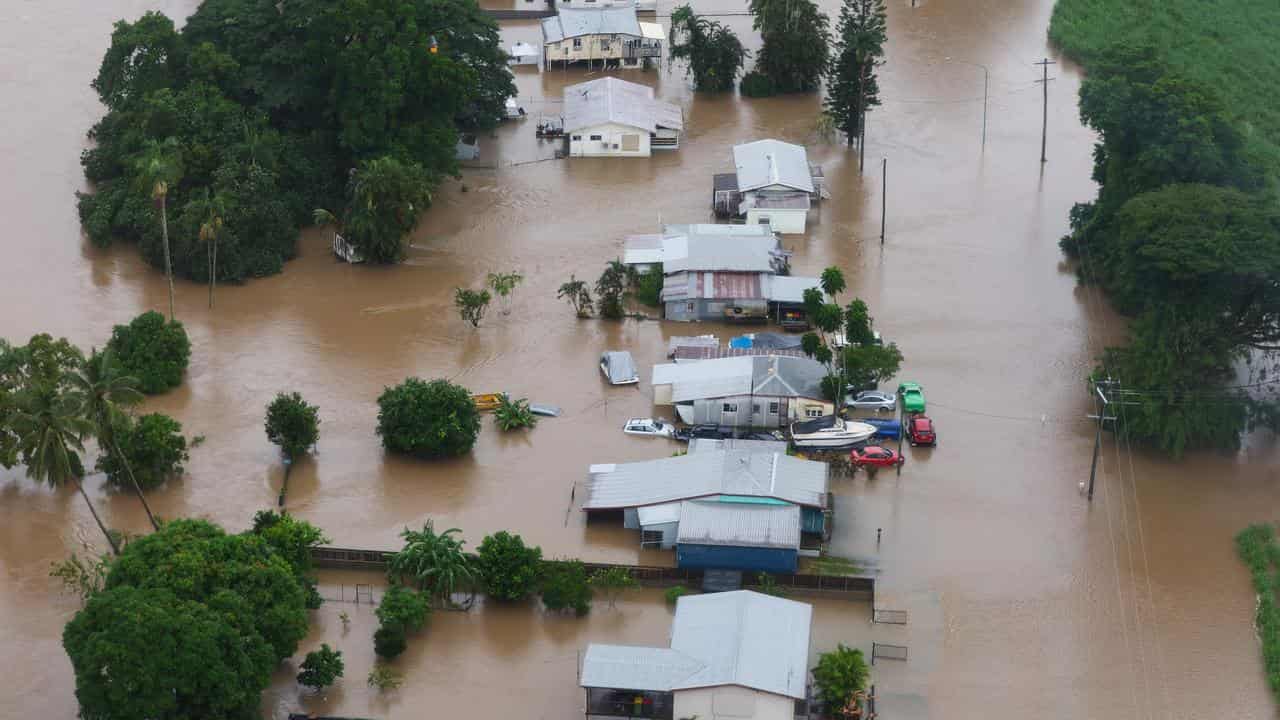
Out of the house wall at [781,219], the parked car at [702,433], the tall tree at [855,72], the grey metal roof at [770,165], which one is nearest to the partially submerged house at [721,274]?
the house wall at [781,219]

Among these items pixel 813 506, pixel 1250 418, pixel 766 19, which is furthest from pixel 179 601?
pixel 766 19

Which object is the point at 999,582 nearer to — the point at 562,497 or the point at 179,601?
the point at 562,497

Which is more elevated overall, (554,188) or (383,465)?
(554,188)

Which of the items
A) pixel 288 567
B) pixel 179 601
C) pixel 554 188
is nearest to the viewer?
pixel 179 601

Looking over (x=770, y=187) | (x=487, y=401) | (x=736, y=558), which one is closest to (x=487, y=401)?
(x=487, y=401)

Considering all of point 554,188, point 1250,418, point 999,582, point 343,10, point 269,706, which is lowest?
point 269,706

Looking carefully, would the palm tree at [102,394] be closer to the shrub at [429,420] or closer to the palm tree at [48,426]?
the palm tree at [48,426]
